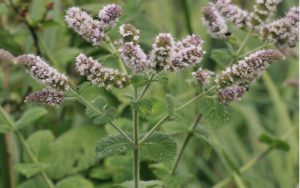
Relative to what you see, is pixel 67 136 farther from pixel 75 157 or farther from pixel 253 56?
pixel 253 56

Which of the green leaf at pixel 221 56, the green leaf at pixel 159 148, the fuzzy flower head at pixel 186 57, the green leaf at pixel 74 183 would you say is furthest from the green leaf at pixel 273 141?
the fuzzy flower head at pixel 186 57

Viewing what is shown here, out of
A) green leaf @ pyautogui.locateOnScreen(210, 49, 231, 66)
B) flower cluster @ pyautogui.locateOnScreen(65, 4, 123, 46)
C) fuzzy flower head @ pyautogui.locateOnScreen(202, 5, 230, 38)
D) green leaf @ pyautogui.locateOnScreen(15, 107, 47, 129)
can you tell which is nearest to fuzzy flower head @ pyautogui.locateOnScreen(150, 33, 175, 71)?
flower cluster @ pyautogui.locateOnScreen(65, 4, 123, 46)

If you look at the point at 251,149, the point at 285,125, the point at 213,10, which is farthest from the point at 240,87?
the point at 251,149

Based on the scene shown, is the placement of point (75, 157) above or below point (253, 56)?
below

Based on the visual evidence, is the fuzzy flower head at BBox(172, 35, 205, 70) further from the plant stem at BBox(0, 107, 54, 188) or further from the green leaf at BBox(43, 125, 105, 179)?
the green leaf at BBox(43, 125, 105, 179)

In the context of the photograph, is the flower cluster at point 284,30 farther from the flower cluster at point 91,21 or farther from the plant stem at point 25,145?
the plant stem at point 25,145

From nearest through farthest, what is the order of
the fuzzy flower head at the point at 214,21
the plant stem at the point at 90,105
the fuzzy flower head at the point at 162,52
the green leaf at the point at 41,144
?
the fuzzy flower head at the point at 162,52 < the plant stem at the point at 90,105 < the fuzzy flower head at the point at 214,21 < the green leaf at the point at 41,144
